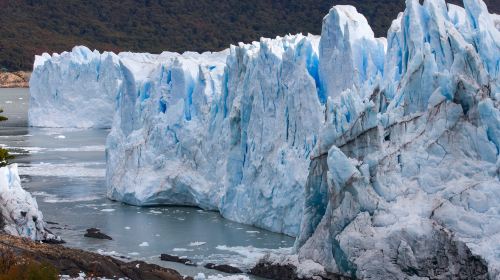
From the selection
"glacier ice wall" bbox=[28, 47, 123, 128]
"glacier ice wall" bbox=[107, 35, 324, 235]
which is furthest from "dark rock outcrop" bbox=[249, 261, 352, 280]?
"glacier ice wall" bbox=[28, 47, 123, 128]

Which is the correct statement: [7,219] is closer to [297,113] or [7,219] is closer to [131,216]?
[131,216]

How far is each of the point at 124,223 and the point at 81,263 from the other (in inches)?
208

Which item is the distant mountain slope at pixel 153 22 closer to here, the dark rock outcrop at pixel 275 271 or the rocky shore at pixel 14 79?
the rocky shore at pixel 14 79

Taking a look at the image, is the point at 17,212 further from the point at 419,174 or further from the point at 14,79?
the point at 14,79

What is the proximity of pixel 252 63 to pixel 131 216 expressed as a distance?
11.2ft

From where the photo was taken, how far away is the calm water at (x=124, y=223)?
15453mm

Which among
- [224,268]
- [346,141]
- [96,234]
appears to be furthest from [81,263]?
[96,234]

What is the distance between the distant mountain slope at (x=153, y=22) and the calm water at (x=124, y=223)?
169ft

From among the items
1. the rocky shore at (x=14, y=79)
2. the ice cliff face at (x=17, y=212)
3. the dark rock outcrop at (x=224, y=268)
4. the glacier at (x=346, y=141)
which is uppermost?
the rocky shore at (x=14, y=79)

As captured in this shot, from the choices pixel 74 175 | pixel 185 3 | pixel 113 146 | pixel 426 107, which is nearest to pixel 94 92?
pixel 74 175

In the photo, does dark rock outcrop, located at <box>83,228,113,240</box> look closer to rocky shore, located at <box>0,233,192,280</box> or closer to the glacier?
the glacier

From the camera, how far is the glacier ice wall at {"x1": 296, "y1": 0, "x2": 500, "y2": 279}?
40.4ft

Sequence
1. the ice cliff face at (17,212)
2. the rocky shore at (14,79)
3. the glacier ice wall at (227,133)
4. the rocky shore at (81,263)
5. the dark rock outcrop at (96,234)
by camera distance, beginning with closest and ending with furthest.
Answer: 1. the rocky shore at (81,263)
2. the ice cliff face at (17,212)
3. the dark rock outcrop at (96,234)
4. the glacier ice wall at (227,133)
5. the rocky shore at (14,79)

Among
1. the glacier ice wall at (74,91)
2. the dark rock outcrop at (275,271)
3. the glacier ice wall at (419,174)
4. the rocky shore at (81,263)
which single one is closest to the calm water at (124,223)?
the dark rock outcrop at (275,271)
